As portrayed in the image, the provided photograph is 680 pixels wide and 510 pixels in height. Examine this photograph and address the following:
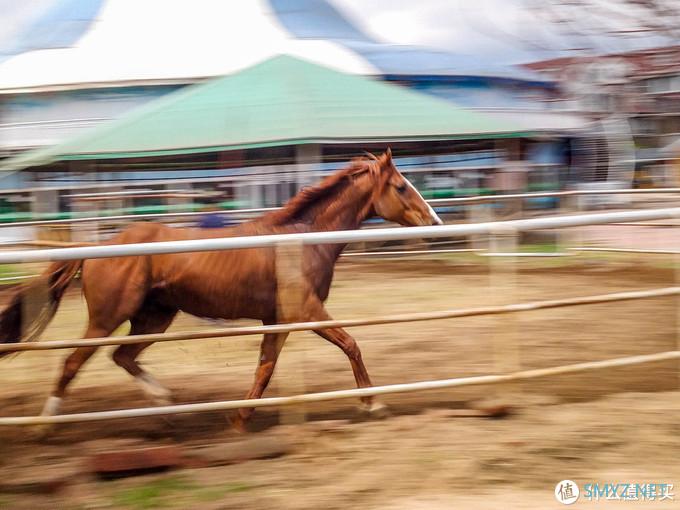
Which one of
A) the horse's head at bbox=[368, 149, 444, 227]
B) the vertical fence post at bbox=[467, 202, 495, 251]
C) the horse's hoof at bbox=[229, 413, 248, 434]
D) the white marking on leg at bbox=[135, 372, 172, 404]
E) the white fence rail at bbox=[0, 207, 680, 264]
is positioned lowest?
the horse's hoof at bbox=[229, 413, 248, 434]

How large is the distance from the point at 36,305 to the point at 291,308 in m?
1.28

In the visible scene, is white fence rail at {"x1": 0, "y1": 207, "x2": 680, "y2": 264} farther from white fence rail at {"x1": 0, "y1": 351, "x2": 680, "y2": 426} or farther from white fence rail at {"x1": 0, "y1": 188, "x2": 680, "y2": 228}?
white fence rail at {"x1": 0, "y1": 188, "x2": 680, "y2": 228}

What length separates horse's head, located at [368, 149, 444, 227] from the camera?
4.82m

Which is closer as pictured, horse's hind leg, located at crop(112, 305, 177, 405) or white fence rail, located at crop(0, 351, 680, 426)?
white fence rail, located at crop(0, 351, 680, 426)

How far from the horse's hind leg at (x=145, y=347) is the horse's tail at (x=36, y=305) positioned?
417 millimetres

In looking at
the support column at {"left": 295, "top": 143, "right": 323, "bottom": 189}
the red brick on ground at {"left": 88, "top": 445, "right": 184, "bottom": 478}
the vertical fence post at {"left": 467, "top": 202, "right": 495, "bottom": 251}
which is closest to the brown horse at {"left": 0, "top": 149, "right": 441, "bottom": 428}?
the red brick on ground at {"left": 88, "top": 445, "right": 184, "bottom": 478}

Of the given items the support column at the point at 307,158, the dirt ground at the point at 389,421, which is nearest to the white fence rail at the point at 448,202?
the support column at the point at 307,158

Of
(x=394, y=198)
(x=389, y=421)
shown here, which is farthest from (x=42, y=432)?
(x=394, y=198)

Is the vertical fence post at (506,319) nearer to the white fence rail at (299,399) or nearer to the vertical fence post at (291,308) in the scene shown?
the white fence rail at (299,399)

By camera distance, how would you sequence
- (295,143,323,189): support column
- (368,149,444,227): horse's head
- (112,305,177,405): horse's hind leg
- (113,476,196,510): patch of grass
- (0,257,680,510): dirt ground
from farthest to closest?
(295,143,323,189): support column < (368,149,444,227): horse's head < (112,305,177,405): horse's hind leg < (0,257,680,510): dirt ground < (113,476,196,510): patch of grass

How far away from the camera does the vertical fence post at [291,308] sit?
3.88 metres

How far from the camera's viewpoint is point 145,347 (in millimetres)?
4328

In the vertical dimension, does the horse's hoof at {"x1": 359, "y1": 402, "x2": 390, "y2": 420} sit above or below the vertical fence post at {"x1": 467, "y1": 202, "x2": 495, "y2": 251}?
below

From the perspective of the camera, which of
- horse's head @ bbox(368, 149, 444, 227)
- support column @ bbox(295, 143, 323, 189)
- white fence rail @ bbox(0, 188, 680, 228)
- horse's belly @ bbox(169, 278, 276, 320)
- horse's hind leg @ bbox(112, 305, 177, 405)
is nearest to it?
horse's belly @ bbox(169, 278, 276, 320)
